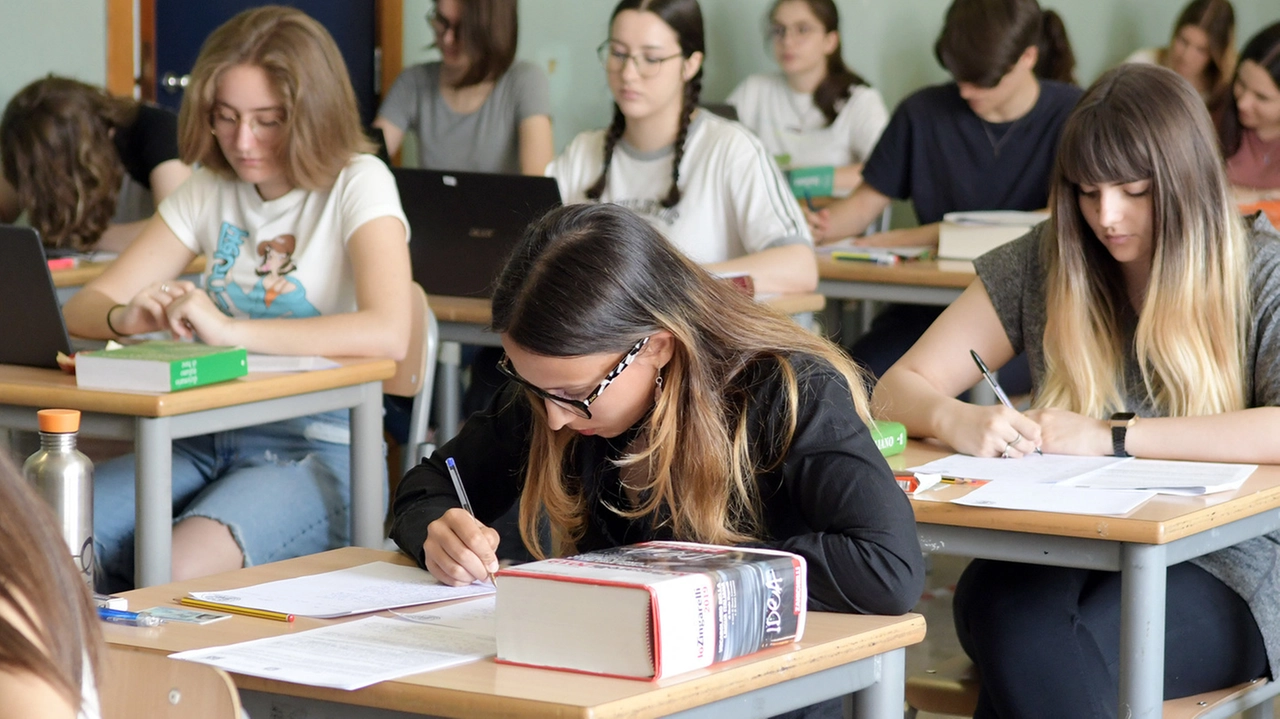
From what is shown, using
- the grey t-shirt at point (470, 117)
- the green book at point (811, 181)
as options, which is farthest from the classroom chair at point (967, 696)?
the grey t-shirt at point (470, 117)

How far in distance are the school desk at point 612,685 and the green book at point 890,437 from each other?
24.3 inches

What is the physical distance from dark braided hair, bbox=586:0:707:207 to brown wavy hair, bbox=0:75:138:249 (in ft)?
4.50

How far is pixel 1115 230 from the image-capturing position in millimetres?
2105

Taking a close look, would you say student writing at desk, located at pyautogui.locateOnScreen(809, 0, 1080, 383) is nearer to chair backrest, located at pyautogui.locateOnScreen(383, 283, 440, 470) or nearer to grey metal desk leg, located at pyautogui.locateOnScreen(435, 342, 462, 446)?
grey metal desk leg, located at pyautogui.locateOnScreen(435, 342, 462, 446)

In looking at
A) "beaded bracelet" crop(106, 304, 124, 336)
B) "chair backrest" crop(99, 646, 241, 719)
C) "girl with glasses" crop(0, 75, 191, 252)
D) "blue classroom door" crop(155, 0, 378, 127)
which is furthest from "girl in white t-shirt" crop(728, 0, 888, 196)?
"chair backrest" crop(99, 646, 241, 719)

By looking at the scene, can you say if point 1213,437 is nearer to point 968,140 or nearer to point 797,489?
point 797,489

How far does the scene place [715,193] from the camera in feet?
11.1

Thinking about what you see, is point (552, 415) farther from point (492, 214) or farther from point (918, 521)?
point (492, 214)

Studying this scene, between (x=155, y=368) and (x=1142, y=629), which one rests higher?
(x=155, y=368)

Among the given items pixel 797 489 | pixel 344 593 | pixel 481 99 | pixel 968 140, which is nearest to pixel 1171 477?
pixel 797 489

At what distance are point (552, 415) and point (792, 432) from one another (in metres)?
0.23

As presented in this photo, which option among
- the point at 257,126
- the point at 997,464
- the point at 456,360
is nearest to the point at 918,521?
the point at 997,464

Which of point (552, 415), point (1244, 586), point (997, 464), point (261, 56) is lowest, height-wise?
point (1244, 586)

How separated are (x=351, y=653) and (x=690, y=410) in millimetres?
419
